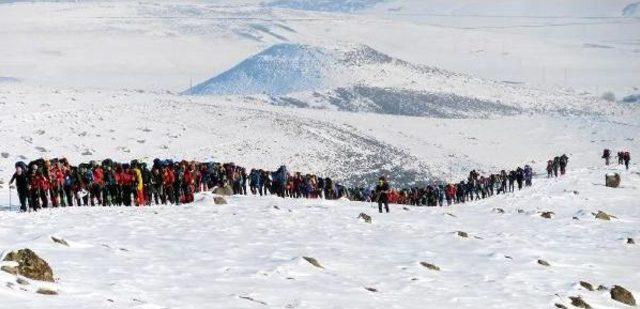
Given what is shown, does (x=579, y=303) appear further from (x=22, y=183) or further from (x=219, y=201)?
(x=22, y=183)

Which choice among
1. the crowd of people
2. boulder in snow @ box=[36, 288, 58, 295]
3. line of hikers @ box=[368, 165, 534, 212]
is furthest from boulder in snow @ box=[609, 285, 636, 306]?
line of hikers @ box=[368, 165, 534, 212]

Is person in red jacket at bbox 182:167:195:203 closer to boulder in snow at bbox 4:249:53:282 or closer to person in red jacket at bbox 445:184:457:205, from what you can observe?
boulder in snow at bbox 4:249:53:282

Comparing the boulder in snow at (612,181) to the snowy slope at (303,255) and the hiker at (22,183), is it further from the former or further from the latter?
the hiker at (22,183)

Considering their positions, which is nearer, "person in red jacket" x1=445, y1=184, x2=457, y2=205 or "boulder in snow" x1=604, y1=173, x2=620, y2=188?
"boulder in snow" x1=604, y1=173, x2=620, y2=188

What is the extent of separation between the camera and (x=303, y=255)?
908 inches

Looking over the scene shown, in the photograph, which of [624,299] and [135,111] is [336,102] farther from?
[624,299]

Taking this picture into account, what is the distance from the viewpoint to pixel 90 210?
102 feet

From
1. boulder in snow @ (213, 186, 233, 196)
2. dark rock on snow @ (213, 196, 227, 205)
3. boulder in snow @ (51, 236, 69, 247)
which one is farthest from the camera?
boulder in snow @ (213, 186, 233, 196)

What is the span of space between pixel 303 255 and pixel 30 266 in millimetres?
7655

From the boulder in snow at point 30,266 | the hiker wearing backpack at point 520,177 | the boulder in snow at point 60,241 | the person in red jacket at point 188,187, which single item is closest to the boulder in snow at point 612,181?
the hiker wearing backpack at point 520,177

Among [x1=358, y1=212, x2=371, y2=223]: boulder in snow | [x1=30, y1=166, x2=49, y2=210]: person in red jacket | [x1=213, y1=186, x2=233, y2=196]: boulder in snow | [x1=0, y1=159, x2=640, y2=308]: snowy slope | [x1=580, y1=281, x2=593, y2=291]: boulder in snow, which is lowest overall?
[x1=580, y1=281, x2=593, y2=291]: boulder in snow

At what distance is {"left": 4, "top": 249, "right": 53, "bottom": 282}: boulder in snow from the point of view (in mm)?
16688

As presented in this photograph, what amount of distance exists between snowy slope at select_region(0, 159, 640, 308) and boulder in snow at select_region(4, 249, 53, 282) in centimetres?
43

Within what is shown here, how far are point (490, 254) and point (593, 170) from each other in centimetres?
3996
